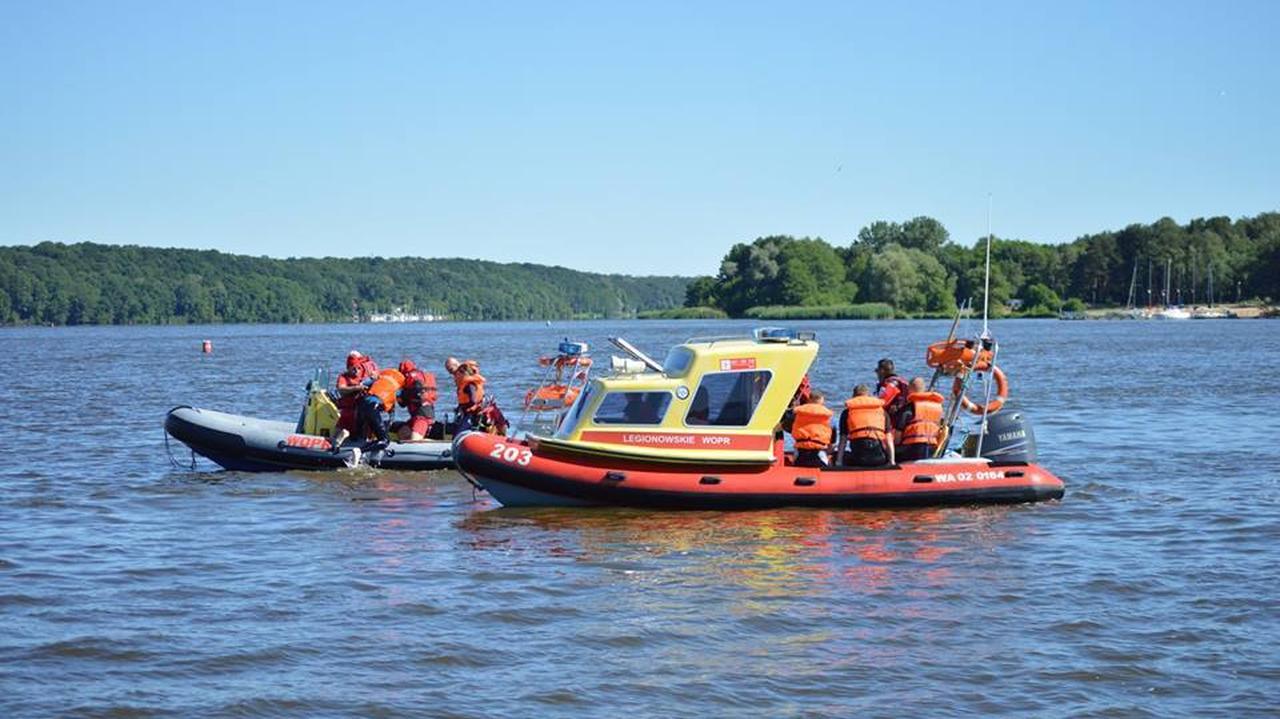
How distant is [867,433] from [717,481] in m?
1.65

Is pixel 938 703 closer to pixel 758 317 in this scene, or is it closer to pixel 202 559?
pixel 202 559

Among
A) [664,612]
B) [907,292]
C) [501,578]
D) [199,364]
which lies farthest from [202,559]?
[907,292]

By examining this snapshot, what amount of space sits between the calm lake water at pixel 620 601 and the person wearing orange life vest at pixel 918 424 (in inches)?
34.4

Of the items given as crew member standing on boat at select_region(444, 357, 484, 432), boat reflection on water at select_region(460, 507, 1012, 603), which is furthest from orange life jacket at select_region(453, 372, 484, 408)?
boat reflection on water at select_region(460, 507, 1012, 603)

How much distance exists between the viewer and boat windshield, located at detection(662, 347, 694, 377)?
16.5 metres

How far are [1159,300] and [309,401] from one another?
146 meters

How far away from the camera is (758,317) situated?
164375 mm

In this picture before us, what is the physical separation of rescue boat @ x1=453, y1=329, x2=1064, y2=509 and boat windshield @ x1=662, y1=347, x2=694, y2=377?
0.07 ft

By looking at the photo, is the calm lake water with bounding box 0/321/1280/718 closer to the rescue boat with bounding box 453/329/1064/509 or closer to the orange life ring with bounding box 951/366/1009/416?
the rescue boat with bounding box 453/329/1064/509

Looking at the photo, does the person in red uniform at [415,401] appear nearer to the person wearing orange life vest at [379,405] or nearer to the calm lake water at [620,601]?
the person wearing orange life vest at [379,405]

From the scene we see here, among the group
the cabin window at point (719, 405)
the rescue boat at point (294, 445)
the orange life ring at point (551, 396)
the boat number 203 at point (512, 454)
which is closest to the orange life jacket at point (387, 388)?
the rescue boat at point (294, 445)

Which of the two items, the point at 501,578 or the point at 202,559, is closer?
the point at 501,578

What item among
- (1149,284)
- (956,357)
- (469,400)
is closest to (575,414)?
(469,400)

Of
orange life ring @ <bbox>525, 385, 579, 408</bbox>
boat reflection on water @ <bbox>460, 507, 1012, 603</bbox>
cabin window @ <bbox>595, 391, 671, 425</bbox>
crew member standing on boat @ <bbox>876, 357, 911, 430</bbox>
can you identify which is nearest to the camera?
boat reflection on water @ <bbox>460, 507, 1012, 603</bbox>
